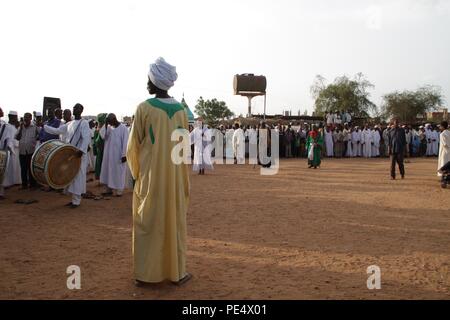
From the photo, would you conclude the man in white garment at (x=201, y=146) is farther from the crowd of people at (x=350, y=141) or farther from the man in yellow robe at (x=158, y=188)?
the man in yellow robe at (x=158, y=188)

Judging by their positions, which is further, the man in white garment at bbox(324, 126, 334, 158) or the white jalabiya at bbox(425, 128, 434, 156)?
the white jalabiya at bbox(425, 128, 434, 156)

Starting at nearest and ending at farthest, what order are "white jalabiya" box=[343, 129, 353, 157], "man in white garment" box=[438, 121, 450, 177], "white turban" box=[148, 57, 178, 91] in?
"white turban" box=[148, 57, 178, 91], "man in white garment" box=[438, 121, 450, 177], "white jalabiya" box=[343, 129, 353, 157]

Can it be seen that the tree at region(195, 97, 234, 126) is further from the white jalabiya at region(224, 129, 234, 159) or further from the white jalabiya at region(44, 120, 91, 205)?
the white jalabiya at region(44, 120, 91, 205)

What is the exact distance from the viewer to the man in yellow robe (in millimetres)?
4094

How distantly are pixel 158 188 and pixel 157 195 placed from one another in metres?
0.07

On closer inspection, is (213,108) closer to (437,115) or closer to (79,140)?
(437,115)

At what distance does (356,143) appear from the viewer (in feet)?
80.6

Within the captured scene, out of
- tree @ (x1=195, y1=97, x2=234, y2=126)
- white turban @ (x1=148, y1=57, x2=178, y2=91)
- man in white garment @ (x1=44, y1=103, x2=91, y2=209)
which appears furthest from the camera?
tree @ (x1=195, y1=97, x2=234, y2=126)

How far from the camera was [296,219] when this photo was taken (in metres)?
7.29

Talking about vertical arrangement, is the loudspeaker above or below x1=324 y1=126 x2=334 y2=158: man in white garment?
above

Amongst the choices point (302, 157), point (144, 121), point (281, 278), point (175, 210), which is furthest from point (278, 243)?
point (302, 157)

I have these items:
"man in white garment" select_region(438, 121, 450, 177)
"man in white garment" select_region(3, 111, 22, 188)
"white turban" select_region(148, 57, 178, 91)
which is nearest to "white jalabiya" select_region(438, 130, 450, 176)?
"man in white garment" select_region(438, 121, 450, 177)

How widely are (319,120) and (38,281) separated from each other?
100 feet

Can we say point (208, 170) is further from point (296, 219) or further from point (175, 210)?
point (175, 210)
